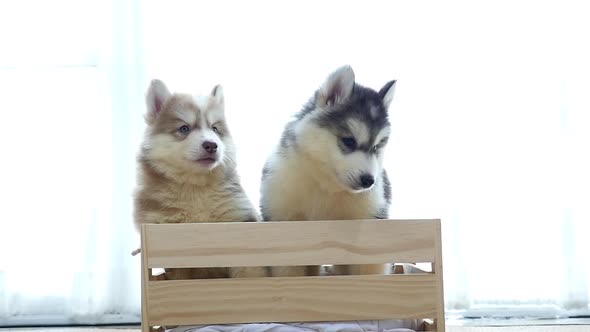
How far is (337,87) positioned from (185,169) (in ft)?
1.12

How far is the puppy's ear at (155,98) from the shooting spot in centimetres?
126

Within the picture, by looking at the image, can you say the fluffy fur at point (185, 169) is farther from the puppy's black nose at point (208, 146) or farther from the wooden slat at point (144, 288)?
the wooden slat at point (144, 288)

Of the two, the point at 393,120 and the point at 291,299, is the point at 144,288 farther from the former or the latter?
the point at 393,120

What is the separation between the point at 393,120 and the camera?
216 cm

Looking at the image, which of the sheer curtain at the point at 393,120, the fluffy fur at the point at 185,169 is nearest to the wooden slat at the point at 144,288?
the fluffy fur at the point at 185,169

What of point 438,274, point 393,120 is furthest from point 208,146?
point 393,120

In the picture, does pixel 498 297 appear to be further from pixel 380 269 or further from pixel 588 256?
pixel 380 269

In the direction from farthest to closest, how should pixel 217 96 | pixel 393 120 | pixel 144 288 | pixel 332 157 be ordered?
pixel 393 120, pixel 217 96, pixel 332 157, pixel 144 288

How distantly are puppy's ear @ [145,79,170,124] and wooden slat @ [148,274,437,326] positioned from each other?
38 cm

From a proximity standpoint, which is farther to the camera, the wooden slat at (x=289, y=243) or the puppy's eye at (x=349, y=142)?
the puppy's eye at (x=349, y=142)

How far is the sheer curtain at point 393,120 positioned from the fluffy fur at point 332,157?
0.91 meters

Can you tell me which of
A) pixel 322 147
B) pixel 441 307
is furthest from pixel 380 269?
pixel 322 147

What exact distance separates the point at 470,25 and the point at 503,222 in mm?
722

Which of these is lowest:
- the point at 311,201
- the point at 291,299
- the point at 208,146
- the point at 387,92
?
the point at 291,299
